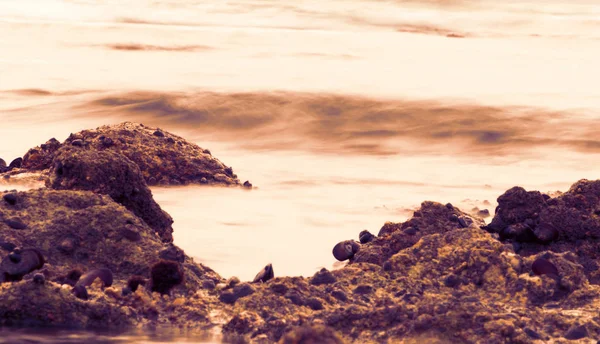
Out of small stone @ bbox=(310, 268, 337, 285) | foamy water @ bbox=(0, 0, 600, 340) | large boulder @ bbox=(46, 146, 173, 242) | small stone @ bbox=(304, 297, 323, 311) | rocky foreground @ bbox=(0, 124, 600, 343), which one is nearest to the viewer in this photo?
rocky foreground @ bbox=(0, 124, 600, 343)

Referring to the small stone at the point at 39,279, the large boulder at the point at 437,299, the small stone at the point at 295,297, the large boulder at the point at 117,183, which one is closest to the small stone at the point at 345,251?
the large boulder at the point at 437,299

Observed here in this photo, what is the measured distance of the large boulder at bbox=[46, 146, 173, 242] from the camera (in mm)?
8750

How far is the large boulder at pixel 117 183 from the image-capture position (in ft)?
28.7

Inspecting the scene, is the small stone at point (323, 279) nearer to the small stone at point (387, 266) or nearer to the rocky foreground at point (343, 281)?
the rocky foreground at point (343, 281)

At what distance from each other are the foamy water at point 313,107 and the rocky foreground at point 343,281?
1076mm

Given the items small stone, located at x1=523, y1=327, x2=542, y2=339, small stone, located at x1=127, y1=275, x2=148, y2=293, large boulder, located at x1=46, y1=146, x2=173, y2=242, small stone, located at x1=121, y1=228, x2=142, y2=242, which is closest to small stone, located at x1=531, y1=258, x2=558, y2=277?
small stone, located at x1=523, y1=327, x2=542, y2=339

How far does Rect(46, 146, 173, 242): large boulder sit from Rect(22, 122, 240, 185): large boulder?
3337 millimetres

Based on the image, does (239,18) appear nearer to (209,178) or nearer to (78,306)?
(209,178)

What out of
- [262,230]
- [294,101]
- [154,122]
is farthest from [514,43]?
[262,230]

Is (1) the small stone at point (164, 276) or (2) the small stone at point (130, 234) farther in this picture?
(2) the small stone at point (130, 234)

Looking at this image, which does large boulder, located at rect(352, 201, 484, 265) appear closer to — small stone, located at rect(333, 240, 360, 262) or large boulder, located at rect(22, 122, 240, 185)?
small stone, located at rect(333, 240, 360, 262)

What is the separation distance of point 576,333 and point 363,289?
1.32 meters

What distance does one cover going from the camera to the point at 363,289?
696 centimetres

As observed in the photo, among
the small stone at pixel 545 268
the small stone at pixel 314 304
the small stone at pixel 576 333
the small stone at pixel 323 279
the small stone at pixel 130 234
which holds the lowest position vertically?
the small stone at pixel 576 333
